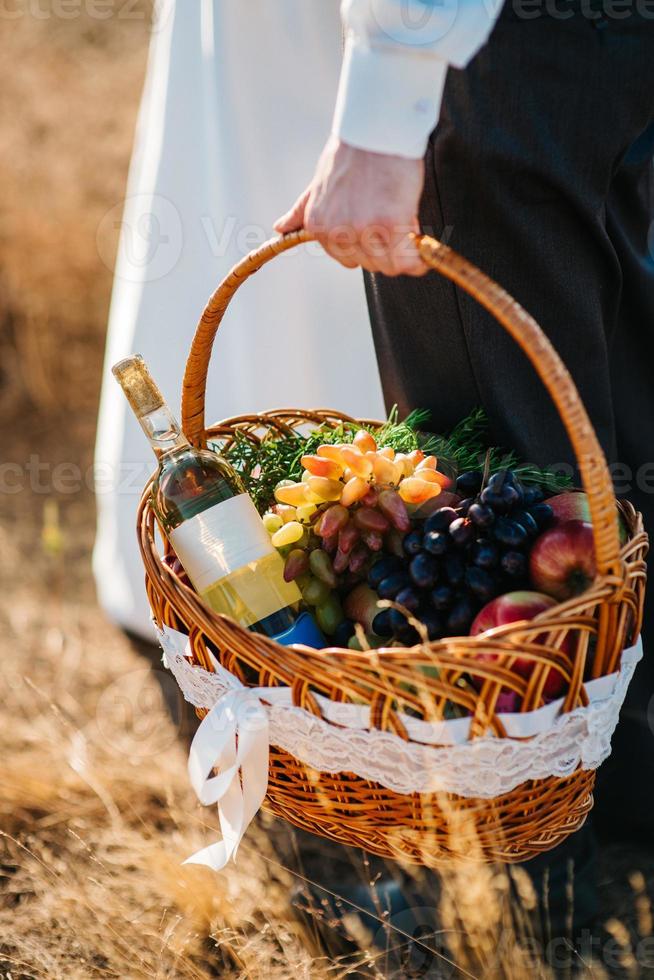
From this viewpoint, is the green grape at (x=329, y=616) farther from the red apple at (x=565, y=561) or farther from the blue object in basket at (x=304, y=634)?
the red apple at (x=565, y=561)

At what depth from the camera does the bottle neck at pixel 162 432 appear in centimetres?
101

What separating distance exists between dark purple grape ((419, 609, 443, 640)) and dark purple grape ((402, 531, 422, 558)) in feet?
0.23

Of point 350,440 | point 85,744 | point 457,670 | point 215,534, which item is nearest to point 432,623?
point 457,670

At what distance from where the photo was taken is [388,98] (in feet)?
2.69

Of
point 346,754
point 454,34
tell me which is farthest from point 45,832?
point 454,34

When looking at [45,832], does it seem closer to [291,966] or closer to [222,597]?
[291,966]

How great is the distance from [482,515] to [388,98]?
41 centimetres

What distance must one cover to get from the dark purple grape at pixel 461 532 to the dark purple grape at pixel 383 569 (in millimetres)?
68

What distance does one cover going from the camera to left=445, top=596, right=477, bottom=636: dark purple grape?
86cm

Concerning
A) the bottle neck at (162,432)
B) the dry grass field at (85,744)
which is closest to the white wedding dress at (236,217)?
the dry grass field at (85,744)

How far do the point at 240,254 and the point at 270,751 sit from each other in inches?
35.1

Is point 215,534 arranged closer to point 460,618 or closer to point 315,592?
point 315,592

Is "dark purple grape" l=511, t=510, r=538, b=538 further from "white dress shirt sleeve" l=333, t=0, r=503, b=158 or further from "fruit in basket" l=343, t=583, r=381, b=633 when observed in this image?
"white dress shirt sleeve" l=333, t=0, r=503, b=158

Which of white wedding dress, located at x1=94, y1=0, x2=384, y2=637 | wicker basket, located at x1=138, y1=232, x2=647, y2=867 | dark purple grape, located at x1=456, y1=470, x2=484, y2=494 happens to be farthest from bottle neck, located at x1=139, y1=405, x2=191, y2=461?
white wedding dress, located at x1=94, y1=0, x2=384, y2=637
